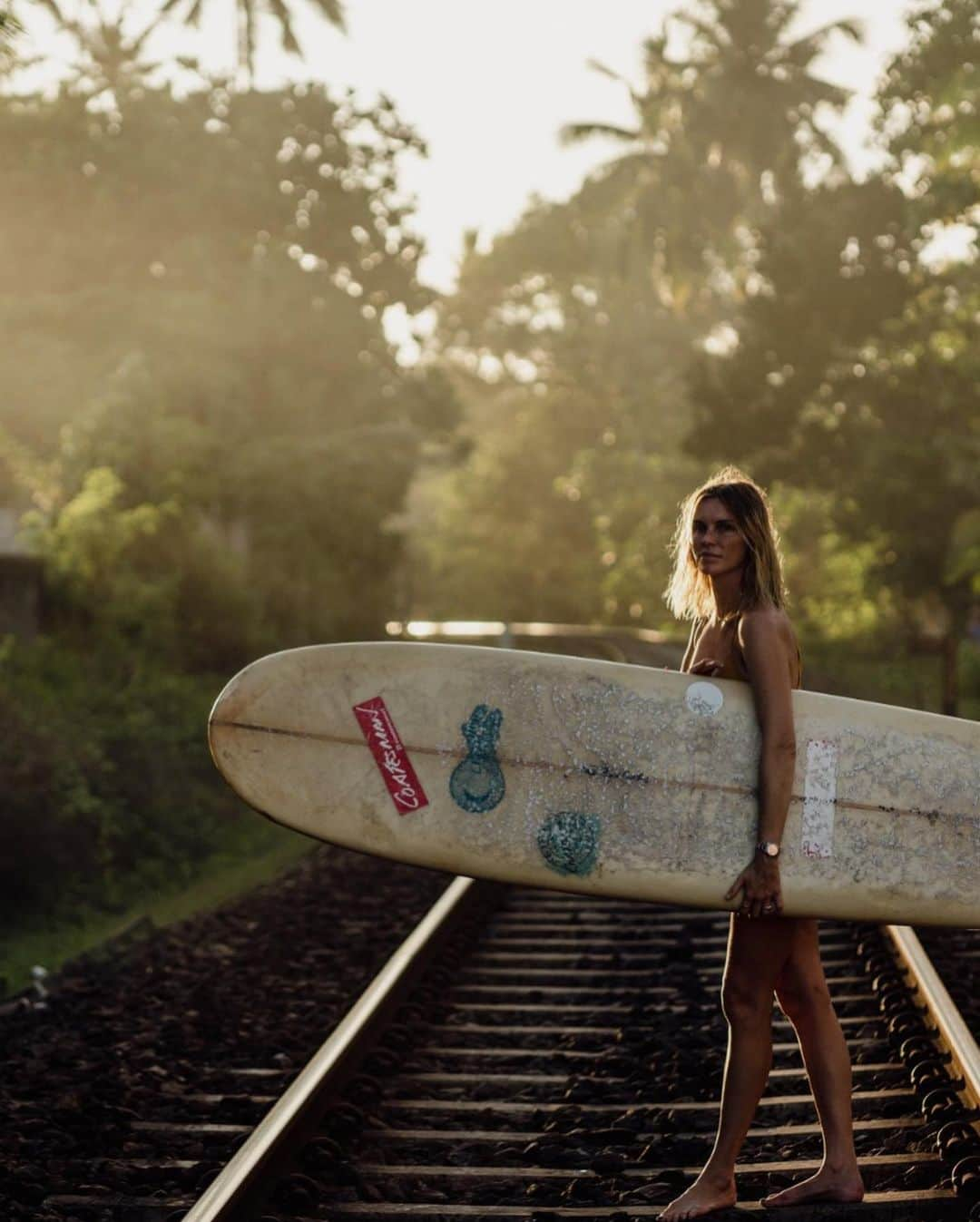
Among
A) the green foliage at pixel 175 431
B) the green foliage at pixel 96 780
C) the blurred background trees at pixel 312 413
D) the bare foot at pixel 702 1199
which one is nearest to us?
the bare foot at pixel 702 1199

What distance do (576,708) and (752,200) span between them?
2017 inches

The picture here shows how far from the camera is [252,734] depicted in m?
4.77

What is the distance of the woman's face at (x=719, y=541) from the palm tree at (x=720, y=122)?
4853 cm

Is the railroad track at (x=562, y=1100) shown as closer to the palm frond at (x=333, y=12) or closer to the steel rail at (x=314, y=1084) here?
the steel rail at (x=314, y=1084)

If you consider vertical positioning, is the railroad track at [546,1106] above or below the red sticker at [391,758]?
below

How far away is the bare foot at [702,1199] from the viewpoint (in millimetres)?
3979

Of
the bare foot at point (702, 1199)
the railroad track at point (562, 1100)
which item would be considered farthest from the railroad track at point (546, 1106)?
the bare foot at point (702, 1199)

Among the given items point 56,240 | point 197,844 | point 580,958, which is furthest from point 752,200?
point 580,958

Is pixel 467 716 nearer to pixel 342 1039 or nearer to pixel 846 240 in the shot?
pixel 342 1039

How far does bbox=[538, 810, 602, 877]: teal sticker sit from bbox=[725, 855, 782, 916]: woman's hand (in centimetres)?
51

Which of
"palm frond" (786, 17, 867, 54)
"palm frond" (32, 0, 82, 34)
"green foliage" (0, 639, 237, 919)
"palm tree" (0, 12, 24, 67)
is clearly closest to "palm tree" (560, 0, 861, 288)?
"palm frond" (786, 17, 867, 54)

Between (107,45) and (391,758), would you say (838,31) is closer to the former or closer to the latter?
(107,45)

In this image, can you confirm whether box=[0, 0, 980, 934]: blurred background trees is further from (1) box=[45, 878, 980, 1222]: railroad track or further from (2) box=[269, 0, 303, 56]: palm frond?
(1) box=[45, 878, 980, 1222]: railroad track

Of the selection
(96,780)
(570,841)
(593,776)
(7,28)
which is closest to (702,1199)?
(570,841)
